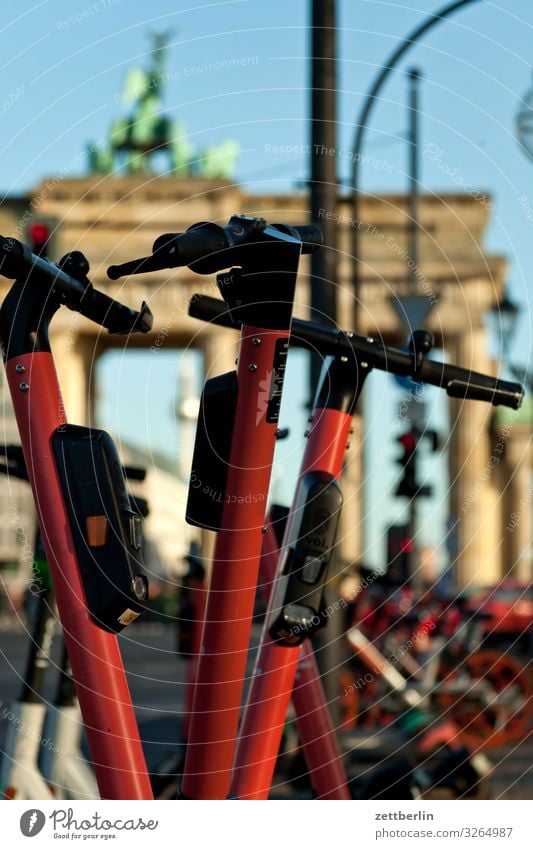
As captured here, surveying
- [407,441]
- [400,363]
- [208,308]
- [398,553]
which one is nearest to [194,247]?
[208,308]

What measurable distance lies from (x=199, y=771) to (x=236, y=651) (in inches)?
11.1

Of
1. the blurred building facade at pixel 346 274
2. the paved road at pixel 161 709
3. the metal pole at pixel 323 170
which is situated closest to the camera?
the metal pole at pixel 323 170

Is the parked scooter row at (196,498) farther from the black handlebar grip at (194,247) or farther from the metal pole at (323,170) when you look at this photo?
the metal pole at (323,170)

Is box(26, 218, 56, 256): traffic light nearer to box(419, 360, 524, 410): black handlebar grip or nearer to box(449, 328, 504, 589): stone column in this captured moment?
box(419, 360, 524, 410): black handlebar grip

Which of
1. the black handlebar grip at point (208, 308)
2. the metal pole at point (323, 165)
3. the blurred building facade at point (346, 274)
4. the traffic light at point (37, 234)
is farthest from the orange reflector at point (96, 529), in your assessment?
the metal pole at point (323, 165)

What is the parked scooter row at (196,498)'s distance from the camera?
291 cm

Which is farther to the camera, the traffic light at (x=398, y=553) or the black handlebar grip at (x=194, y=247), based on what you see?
the traffic light at (x=398, y=553)

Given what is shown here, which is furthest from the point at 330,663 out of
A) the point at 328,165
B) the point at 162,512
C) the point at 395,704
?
the point at 162,512

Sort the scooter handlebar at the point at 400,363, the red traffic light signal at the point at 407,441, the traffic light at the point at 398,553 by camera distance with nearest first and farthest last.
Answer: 1. the scooter handlebar at the point at 400,363
2. the red traffic light signal at the point at 407,441
3. the traffic light at the point at 398,553

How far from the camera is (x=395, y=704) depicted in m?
12.9

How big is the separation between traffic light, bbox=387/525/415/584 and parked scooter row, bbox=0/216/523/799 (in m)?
9.61

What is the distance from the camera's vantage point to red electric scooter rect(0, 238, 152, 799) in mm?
2914
